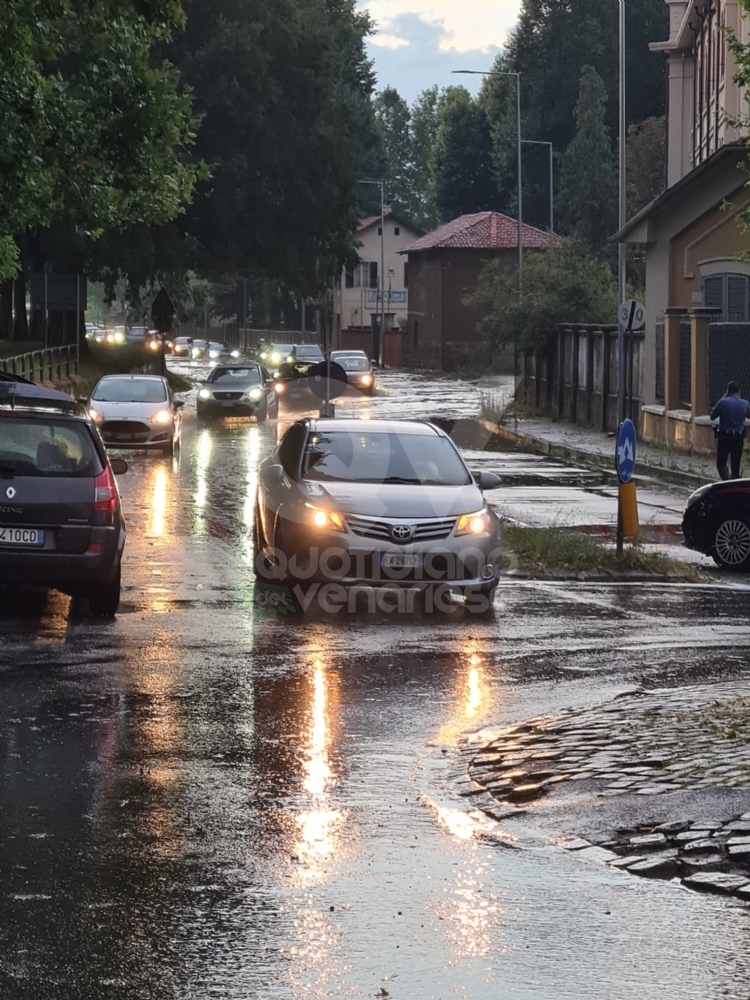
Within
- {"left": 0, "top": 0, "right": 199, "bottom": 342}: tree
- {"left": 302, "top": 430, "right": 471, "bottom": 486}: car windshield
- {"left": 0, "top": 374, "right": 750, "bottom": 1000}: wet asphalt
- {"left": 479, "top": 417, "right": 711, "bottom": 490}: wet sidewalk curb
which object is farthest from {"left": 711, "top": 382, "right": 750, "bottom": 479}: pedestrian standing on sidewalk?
{"left": 0, "top": 374, "right": 750, "bottom": 1000}: wet asphalt

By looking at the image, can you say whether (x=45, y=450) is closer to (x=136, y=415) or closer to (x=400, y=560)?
(x=400, y=560)

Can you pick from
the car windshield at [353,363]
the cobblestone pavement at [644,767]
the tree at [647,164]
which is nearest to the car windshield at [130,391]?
the cobblestone pavement at [644,767]

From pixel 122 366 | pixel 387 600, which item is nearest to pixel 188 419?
pixel 122 366

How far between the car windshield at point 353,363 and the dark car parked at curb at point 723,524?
45894 mm

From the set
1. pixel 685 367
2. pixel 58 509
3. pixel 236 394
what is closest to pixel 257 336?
pixel 236 394

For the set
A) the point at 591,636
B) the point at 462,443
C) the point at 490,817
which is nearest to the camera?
the point at 490,817

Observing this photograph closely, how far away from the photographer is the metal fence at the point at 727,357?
31.0 metres

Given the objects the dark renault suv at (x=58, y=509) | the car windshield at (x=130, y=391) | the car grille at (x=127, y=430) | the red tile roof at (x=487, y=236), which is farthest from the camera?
the red tile roof at (x=487, y=236)

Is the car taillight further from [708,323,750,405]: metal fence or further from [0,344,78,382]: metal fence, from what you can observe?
[0,344,78,382]: metal fence

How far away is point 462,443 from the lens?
38188mm

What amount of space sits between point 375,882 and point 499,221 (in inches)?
3576

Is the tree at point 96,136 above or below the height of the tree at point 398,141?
below

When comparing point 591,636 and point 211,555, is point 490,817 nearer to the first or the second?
point 591,636

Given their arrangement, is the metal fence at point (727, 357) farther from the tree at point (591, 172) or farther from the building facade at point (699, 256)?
the tree at point (591, 172)
